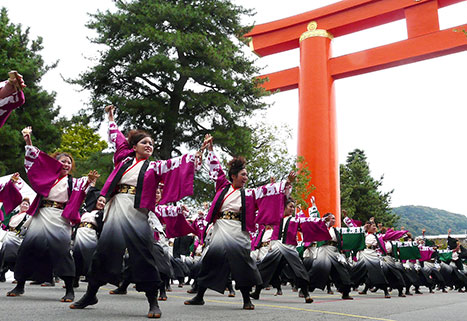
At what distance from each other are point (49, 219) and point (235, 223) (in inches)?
87.3

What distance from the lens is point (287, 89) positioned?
2273 centimetres

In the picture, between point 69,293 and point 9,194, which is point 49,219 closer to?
point 69,293

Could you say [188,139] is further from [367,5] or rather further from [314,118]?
[367,5]

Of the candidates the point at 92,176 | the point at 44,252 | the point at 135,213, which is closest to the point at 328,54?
the point at 92,176

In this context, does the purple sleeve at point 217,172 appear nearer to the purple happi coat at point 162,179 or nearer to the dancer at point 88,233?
the purple happi coat at point 162,179

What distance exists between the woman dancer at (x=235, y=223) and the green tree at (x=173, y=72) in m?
8.90

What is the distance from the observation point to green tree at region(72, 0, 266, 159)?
14445 millimetres

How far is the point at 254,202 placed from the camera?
5797 mm

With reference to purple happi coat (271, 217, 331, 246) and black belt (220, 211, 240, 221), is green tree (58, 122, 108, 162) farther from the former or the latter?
black belt (220, 211, 240, 221)

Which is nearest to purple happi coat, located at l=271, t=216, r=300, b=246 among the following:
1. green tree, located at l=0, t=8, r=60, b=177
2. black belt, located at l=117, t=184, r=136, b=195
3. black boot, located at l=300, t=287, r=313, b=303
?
black boot, located at l=300, t=287, r=313, b=303

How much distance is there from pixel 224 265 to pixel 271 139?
12.7 meters

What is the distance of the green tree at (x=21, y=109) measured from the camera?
53.8ft

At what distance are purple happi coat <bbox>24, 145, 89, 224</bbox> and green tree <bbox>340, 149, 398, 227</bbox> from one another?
27.4 m

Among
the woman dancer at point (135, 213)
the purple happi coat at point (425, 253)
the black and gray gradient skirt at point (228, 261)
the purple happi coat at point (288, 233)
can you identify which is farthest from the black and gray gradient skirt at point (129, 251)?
the purple happi coat at point (425, 253)
